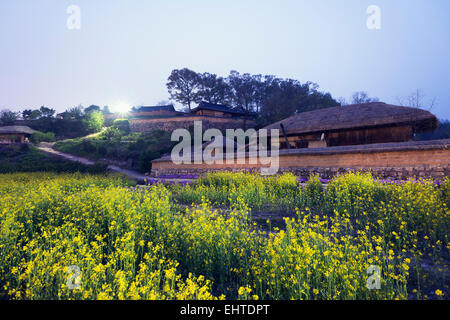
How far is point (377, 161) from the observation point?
31.2 feet

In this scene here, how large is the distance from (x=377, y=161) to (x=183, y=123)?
1252 inches

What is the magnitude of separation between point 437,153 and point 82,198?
1158 centimetres

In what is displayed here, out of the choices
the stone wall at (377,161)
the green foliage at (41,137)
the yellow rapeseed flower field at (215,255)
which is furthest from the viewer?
the green foliage at (41,137)

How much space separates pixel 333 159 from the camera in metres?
10.6

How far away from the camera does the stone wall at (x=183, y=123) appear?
37562 millimetres

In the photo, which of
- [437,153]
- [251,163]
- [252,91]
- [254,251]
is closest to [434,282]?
[254,251]

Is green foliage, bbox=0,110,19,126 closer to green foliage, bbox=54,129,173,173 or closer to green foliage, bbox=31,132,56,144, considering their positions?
green foliage, bbox=31,132,56,144

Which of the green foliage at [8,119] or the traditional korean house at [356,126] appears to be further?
the green foliage at [8,119]

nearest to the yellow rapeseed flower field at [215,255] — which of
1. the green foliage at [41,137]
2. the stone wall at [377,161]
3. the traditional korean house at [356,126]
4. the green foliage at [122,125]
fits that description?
the stone wall at [377,161]

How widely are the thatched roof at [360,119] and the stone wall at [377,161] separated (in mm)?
4854

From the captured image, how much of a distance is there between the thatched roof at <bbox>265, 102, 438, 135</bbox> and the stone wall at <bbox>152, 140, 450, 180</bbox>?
4.85 metres

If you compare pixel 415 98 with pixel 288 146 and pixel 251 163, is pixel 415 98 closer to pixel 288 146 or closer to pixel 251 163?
pixel 288 146

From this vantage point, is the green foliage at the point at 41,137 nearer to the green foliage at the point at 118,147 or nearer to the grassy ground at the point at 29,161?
the green foliage at the point at 118,147
